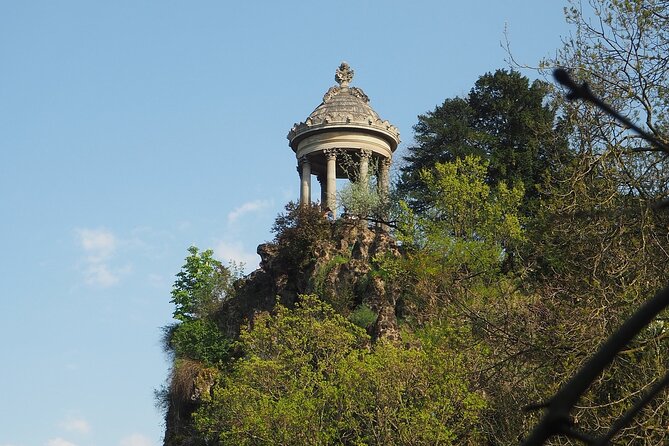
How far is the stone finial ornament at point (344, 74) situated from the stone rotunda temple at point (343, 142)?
1.74 m

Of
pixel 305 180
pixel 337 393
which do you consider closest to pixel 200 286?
pixel 305 180

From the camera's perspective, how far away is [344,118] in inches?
1929

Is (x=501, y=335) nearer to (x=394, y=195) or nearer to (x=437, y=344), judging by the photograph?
(x=437, y=344)

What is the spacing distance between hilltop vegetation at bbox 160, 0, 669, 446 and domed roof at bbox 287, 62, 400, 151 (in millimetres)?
1798

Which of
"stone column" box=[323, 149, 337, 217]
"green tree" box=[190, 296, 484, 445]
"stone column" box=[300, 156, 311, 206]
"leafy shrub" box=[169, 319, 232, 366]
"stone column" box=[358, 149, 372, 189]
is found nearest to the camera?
"green tree" box=[190, 296, 484, 445]

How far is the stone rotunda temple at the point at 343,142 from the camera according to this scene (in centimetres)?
4900

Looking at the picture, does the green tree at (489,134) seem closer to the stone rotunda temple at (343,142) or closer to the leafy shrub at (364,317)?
the stone rotunda temple at (343,142)

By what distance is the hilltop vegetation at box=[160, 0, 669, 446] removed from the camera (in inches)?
669

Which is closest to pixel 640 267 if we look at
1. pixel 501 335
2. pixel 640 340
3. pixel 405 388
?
pixel 640 340

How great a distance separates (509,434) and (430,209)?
2130cm

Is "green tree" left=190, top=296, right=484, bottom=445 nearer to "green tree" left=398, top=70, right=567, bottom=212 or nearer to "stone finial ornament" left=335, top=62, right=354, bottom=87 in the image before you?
"green tree" left=398, top=70, right=567, bottom=212

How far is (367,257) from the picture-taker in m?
41.7

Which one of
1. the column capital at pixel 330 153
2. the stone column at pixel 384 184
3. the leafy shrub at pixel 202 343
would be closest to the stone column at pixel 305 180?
the column capital at pixel 330 153

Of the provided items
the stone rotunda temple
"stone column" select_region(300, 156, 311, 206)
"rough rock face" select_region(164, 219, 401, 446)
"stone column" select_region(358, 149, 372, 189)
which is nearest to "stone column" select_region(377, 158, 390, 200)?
the stone rotunda temple
